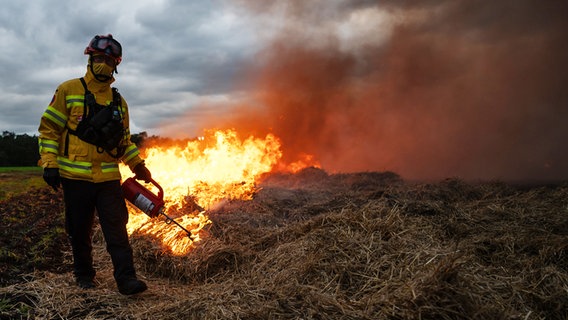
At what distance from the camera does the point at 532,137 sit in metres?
14.7

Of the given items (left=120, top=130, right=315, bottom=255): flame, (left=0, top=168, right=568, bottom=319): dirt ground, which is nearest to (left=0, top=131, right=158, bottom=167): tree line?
(left=120, top=130, right=315, bottom=255): flame

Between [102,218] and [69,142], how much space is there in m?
0.79

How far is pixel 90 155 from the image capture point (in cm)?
391

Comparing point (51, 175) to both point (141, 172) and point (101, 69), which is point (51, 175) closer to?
point (141, 172)

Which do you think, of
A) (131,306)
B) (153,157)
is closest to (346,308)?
(131,306)

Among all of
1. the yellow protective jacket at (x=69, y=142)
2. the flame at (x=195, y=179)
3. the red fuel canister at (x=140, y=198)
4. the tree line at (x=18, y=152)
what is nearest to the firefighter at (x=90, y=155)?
the yellow protective jacket at (x=69, y=142)

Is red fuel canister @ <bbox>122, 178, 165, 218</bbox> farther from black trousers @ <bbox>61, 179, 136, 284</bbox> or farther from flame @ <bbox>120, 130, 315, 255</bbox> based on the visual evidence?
flame @ <bbox>120, 130, 315, 255</bbox>

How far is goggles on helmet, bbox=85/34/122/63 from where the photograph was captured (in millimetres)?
3975

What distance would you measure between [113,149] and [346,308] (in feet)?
8.83

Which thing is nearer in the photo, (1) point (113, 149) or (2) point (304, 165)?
(1) point (113, 149)

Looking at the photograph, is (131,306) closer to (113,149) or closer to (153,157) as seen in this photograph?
(113,149)

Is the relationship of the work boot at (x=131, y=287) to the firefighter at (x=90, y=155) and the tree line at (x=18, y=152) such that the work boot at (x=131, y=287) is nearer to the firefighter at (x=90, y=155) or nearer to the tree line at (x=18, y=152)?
the firefighter at (x=90, y=155)

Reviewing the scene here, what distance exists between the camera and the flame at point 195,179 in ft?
19.1

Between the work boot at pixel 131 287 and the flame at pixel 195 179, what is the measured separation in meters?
1.30
